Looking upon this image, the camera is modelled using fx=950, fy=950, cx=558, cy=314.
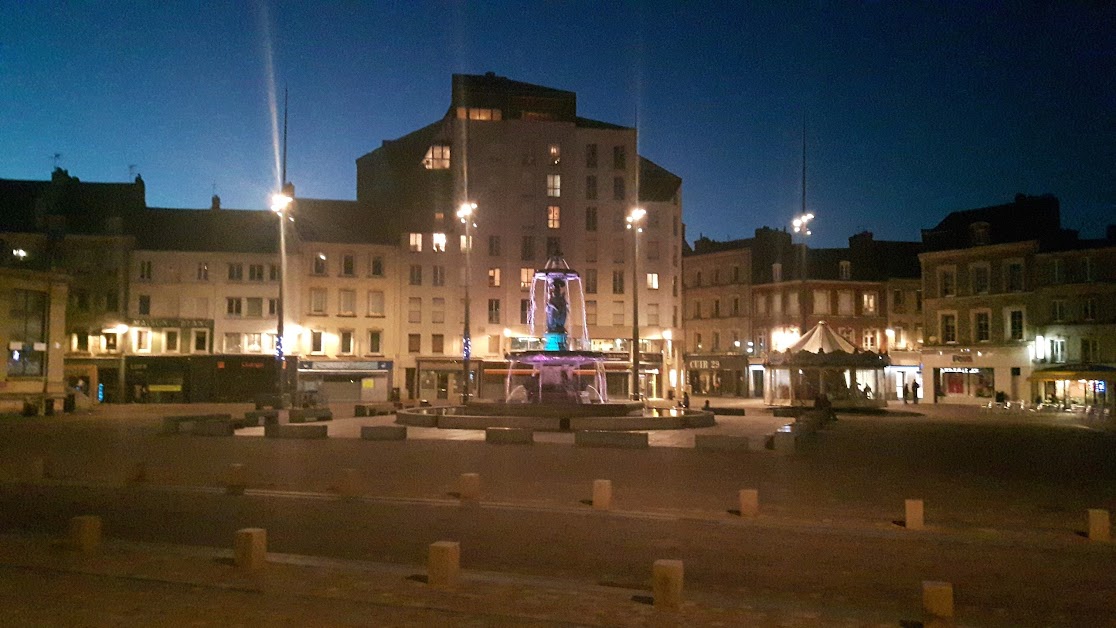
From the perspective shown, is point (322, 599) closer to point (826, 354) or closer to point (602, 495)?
point (602, 495)

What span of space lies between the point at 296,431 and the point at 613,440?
9.64m

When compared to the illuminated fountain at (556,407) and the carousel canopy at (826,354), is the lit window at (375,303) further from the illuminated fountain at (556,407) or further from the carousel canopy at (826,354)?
the carousel canopy at (826,354)

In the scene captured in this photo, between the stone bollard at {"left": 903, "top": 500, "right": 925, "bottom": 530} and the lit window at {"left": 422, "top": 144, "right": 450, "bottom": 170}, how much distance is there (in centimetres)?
5815

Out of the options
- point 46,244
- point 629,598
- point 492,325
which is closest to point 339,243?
point 492,325

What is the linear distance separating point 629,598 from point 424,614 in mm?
1913

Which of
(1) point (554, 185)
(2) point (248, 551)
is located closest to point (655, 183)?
(1) point (554, 185)

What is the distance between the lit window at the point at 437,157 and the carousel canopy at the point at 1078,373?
40.5 m

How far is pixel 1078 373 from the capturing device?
162ft

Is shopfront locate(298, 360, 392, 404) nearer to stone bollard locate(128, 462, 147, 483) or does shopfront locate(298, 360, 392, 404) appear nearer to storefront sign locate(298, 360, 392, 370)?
storefront sign locate(298, 360, 392, 370)

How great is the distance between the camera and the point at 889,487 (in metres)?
17.8

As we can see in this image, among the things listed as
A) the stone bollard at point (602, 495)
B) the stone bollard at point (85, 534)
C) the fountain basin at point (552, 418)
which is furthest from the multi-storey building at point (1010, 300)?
the stone bollard at point (85, 534)

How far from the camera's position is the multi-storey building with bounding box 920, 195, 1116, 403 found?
189ft

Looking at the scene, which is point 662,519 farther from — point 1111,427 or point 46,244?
point 46,244

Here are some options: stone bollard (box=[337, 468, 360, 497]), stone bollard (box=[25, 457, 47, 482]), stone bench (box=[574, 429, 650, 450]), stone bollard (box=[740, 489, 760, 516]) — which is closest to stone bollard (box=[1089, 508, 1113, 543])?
stone bollard (box=[740, 489, 760, 516])
